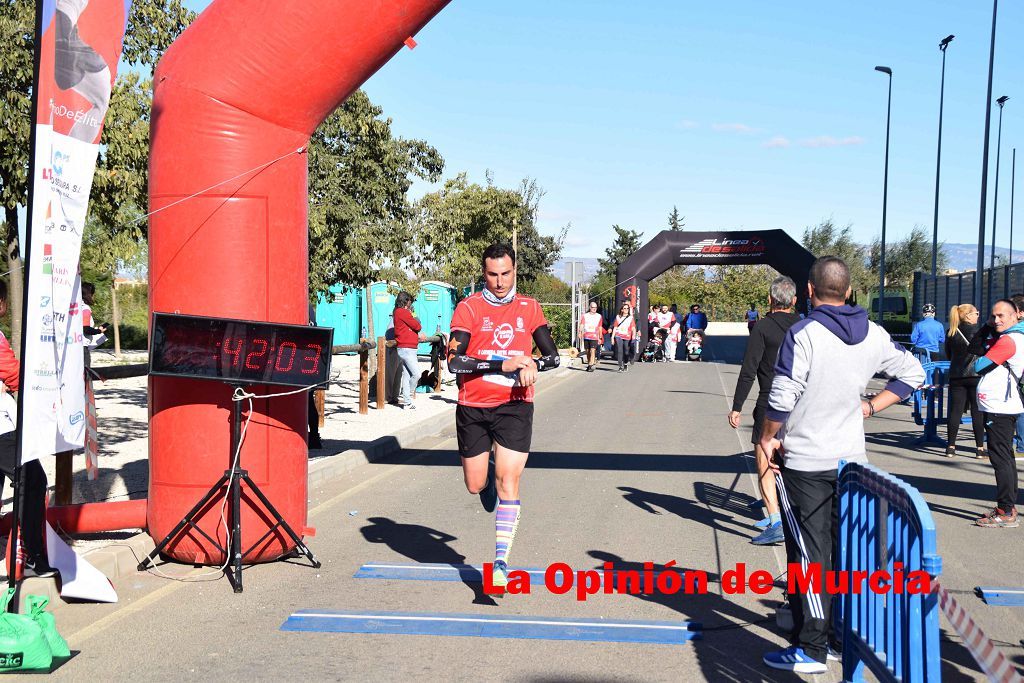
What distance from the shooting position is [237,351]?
652cm

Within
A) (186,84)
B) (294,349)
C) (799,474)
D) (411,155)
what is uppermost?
(411,155)

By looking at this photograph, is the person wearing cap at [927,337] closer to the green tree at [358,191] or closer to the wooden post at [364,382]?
the wooden post at [364,382]

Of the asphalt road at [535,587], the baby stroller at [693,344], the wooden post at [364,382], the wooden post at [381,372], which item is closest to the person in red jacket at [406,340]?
the wooden post at [381,372]

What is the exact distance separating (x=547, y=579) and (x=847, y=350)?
2378mm

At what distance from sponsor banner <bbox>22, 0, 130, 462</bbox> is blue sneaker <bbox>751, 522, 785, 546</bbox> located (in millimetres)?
4601

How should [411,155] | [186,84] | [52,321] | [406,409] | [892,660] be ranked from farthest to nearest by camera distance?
1. [411,155]
2. [406,409]
3. [186,84]
4. [52,321]
5. [892,660]

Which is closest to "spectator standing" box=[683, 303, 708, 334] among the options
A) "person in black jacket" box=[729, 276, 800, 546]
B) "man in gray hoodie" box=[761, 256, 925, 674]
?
"person in black jacket" box=[729, 276, 800, 546]

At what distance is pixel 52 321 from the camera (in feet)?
18.2

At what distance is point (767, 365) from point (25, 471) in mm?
4922

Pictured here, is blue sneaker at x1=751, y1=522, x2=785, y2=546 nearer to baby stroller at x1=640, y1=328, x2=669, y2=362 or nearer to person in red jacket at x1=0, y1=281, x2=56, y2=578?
person in red jacket at x1=0, y1=281, x2=56, y2=578

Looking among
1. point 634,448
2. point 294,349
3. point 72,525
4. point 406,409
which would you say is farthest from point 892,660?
point 406,409

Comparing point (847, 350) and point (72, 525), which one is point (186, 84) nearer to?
point (72, 525)

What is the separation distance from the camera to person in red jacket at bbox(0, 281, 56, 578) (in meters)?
5.80

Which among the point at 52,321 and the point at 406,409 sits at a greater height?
the point at 52,321
